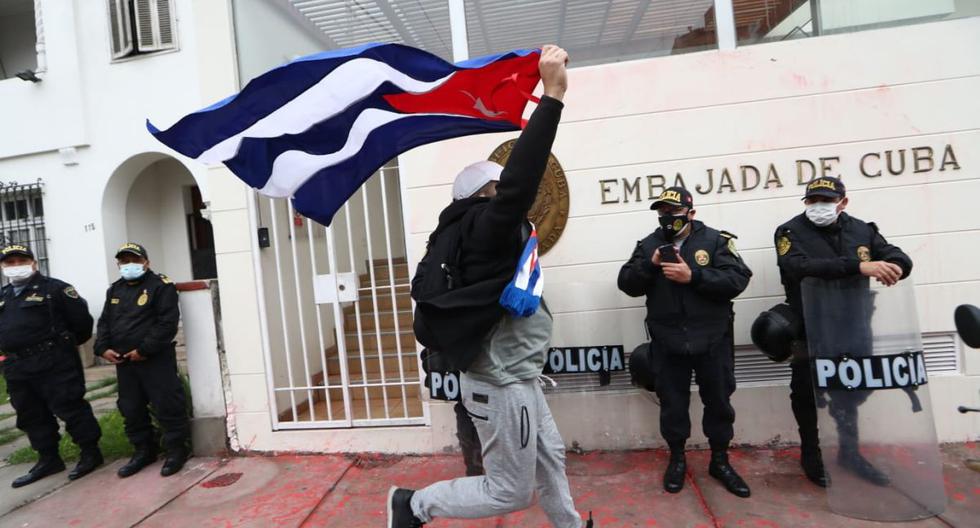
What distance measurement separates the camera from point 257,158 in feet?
8.73

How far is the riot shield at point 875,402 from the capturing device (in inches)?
115

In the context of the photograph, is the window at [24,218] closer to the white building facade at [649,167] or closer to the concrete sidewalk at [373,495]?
the concrete sidewalk at [373,495]

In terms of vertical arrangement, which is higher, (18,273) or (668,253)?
(18,273)

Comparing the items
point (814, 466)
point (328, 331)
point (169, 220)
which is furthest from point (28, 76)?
point (814, 466)

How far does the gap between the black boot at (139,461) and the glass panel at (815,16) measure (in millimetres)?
5270

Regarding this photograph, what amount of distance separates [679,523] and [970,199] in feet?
9.38

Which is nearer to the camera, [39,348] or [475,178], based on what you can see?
[475,178]

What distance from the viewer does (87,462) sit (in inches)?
171

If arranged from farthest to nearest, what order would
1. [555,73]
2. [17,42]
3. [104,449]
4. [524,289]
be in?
1. [17,42]
2. [104,449]
3. [524,289]
4. [555,73]

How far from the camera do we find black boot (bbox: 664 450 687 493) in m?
3.38

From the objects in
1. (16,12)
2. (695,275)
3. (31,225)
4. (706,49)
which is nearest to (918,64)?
(706,49)

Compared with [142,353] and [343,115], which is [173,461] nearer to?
[142,353]

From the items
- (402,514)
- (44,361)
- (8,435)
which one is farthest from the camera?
(8,435)

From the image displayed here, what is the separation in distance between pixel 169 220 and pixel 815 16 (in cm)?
909
